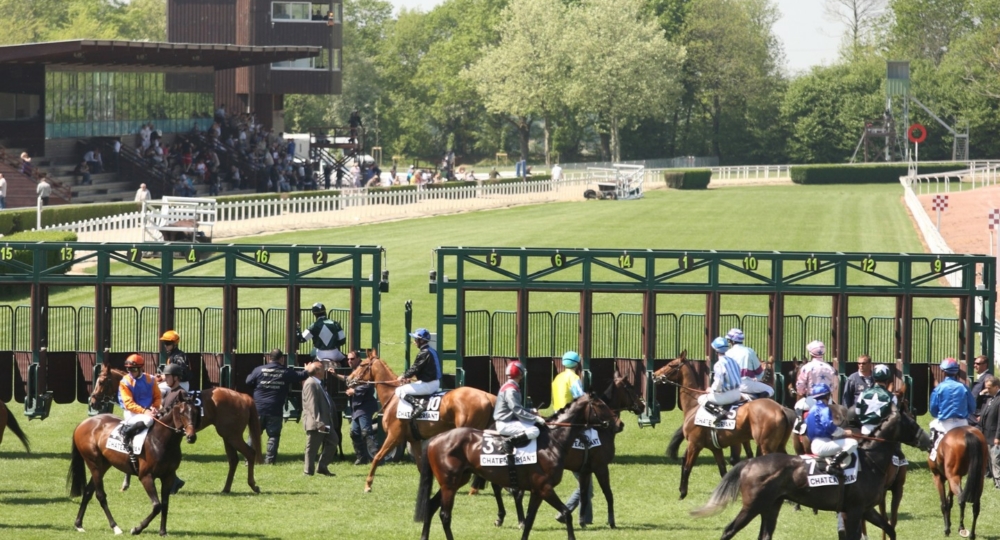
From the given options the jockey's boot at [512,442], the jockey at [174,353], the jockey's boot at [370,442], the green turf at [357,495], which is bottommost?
the green turf at [357,495]

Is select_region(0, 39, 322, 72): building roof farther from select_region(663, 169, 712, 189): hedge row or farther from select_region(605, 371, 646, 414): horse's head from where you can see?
select_region(605, 371, 646, 414): horse's head

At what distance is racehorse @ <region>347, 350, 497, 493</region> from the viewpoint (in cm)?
1502

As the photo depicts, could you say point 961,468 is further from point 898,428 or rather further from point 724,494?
point 724,494

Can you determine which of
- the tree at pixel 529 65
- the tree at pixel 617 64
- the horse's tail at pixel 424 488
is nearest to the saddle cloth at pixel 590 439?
the horse's tail at pixel 424 488

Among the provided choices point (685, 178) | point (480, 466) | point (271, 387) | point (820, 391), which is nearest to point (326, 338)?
point (271, 387)

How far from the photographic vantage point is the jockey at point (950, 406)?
1371 centimetres

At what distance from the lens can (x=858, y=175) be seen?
78188mm

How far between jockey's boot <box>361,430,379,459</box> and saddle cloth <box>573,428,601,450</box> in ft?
12.6

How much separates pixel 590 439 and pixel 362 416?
12.7 feet

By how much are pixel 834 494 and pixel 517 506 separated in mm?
2922

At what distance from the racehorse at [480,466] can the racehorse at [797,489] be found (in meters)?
1.39

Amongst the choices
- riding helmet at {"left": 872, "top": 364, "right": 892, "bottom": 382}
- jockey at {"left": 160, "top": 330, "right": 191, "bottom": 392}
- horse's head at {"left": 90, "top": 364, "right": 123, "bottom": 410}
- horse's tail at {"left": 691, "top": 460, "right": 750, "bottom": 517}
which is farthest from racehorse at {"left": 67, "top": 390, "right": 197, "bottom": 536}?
riding helmet at {"left": 872, "top": 364, "right": 892, "bottom": 382}

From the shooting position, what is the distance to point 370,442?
16.5m

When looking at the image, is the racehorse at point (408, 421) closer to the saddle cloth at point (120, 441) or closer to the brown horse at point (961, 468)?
the saddle cloth at point (120, 441)
